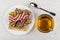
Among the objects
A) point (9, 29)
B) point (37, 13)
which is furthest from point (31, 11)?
point (9, 29)

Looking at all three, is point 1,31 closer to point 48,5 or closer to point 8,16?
point 8,16

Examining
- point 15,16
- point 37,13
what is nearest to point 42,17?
point 37,13

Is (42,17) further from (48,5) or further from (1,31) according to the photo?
(1,31)

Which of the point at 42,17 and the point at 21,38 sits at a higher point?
the point at 42,17

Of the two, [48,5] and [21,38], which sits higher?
[48,5]

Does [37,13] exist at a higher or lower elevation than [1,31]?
higher

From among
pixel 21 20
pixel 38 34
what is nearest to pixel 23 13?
pixel 21 20
